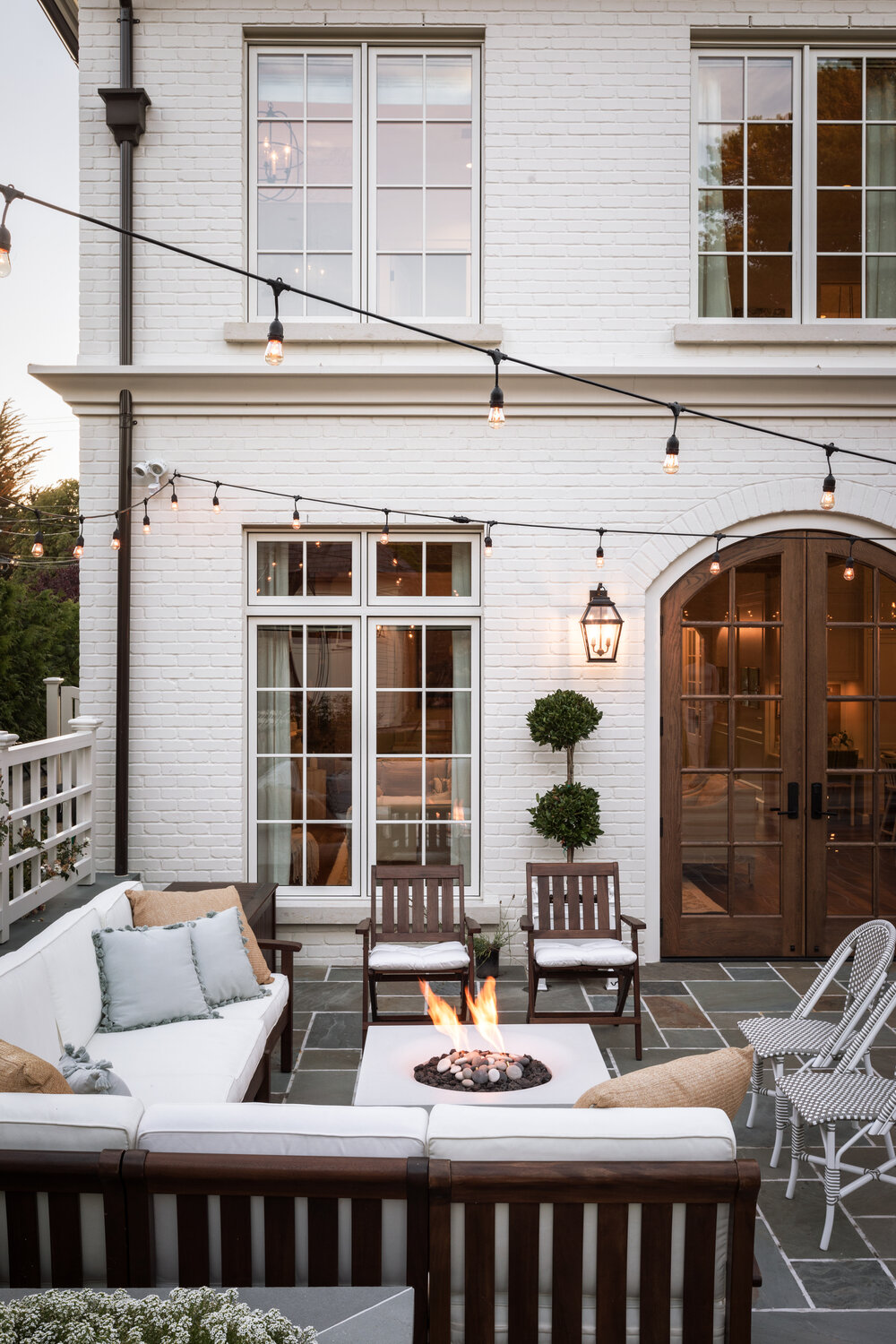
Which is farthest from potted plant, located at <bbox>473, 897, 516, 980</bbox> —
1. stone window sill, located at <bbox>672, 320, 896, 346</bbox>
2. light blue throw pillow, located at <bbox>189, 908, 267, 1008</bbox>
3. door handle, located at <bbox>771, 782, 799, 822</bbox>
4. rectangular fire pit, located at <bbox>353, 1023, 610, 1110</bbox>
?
stone window sill, located at <bbox>672, 320, 896, 346</bbox>

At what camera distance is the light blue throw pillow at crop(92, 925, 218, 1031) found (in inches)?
158

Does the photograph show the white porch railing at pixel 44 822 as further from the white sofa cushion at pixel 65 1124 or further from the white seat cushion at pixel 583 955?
the white seat cushion at pixel 583 955

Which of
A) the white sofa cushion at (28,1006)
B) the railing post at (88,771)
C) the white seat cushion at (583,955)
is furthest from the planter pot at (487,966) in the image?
the white sofa cushion at (28,1006)

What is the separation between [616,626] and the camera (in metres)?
6.25

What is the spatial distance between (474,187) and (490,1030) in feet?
17.6

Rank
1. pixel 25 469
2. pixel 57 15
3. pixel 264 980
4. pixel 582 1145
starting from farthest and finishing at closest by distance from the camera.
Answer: pixel 25 469 → pixel 57 15 → pixel 264 980 → pixel 582 1145

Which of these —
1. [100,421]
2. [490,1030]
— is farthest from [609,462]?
[490,1030]

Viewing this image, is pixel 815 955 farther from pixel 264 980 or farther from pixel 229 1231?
pixel 229 1231

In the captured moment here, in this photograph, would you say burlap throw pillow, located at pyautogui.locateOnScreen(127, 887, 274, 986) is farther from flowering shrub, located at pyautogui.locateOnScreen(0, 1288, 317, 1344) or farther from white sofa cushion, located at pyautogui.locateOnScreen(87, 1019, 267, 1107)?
flowering shrub, located at pyautogui.locateOnScreen(0, 1288, 317, 1344)

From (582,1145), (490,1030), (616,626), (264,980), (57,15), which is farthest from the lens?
(57,15)

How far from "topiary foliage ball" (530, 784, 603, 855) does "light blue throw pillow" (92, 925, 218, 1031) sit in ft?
8.61

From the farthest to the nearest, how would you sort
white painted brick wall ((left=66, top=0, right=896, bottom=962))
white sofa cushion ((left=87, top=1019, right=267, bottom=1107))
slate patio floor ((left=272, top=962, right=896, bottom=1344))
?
1. white painted brick wall ((left=66, top=0, right=896, bottom=962))
2. white sofa cushion ((left=87, top=1019, right=267, bottom=1107))
3. slate patio floor ((left=272, top=962, right=896, bottom=1344))

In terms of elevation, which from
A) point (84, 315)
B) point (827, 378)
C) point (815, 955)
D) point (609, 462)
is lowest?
point (815, 955)

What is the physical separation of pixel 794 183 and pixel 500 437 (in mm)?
2653
